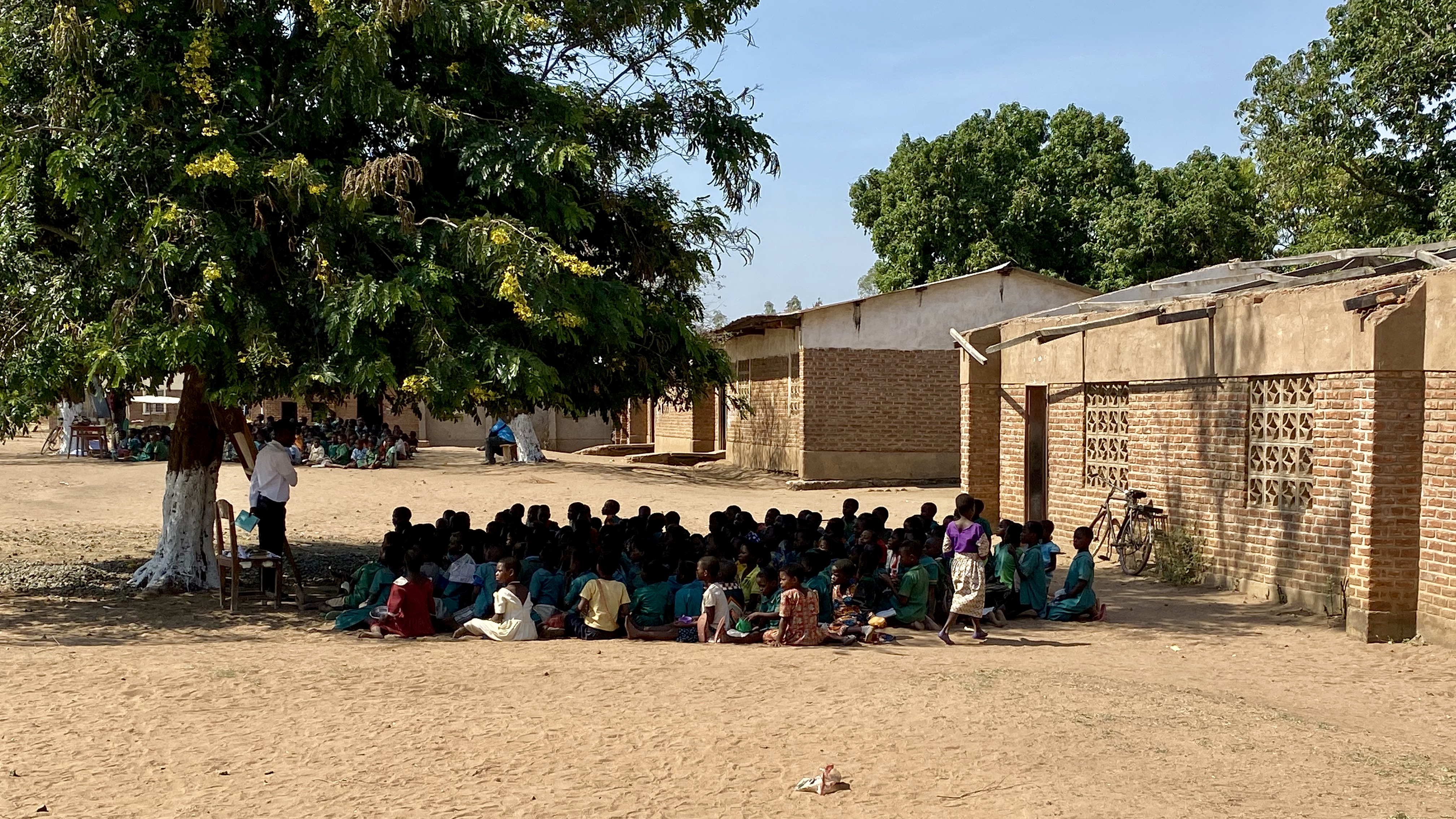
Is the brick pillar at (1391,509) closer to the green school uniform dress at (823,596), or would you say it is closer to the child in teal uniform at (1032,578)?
the child in teal uniform at (1032,578)

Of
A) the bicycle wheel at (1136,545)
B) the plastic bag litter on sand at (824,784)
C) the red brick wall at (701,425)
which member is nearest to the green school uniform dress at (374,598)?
the plastic bag litter on sand at (824,784)

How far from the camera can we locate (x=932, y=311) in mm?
23969

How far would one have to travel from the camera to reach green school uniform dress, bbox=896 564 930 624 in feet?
33.2

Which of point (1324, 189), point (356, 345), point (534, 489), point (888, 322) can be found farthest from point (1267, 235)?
point (356, 345)

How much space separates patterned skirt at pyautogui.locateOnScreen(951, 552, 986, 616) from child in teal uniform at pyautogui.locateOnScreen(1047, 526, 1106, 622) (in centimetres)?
161

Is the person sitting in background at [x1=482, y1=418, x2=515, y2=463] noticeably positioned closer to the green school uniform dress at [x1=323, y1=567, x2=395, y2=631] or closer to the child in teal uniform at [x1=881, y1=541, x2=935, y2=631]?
the green school uniform dress at [x1=323, y1=567, x2=395, y2=631]

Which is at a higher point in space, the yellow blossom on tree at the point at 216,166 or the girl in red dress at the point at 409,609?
the yellow blossom on tree at the point at 216,166

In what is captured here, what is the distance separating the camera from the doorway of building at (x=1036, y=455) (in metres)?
16.2

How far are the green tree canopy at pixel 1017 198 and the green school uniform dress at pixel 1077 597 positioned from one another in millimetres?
21427

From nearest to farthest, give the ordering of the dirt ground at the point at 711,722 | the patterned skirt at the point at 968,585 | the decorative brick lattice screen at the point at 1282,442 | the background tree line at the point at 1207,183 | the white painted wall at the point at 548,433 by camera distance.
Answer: the dirt ground at the point at 711,722
the patterned skirt at the point at 968,585
the decorative brick lattice screen at the point at 1282,442
the background tree line at the point at 1207,183
the white painted wall at the point at 548,433

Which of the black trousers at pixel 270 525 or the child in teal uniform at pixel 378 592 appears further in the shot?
the black trousers at pixel 270 525

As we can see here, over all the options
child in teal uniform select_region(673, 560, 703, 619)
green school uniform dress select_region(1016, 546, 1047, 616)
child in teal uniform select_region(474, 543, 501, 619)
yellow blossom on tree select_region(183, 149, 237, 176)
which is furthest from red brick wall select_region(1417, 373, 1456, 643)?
yellow blossom on tree select_region(183, 149, 237, 176)

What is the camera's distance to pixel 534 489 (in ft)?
73.7

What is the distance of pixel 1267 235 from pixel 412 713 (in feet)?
86.9
